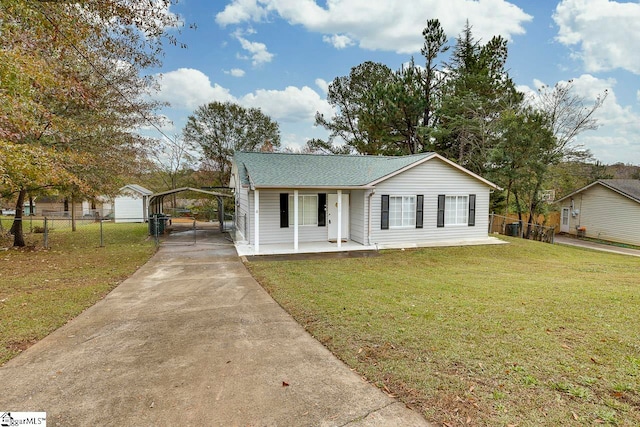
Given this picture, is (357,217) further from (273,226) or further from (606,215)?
(606,215)

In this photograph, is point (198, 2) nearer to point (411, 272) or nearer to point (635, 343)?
point (411, 272)

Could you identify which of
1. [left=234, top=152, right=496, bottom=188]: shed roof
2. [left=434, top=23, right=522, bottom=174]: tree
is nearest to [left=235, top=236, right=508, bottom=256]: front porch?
[left=234, top=152, right=496, bottom=188]: shed roof

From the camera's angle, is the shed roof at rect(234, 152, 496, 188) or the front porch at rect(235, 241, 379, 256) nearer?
the front porch at rect(235, 241, 379, 256)

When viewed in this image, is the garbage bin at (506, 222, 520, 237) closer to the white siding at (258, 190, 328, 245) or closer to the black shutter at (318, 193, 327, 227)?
the black shutter at (318, 193, 327, 227)

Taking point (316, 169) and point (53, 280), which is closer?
point (53, 280)

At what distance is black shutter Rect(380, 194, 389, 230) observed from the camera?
42.8 feet

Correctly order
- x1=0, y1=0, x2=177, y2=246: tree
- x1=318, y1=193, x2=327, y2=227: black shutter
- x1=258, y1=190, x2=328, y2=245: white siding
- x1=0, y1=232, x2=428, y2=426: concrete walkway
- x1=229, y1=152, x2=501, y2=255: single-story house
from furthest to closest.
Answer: x1=318, y1=193, x2=327, y2=227: black shutter, x1=258, y1=190, x2=328, y2=245: white siding, x1=229, y1=152, x2=501, y2=255: single-story house, x1=0, y1=0, x2=177, y2=246: tree, x1=0, y1=232, x2=428, y2=426: concrete walkway

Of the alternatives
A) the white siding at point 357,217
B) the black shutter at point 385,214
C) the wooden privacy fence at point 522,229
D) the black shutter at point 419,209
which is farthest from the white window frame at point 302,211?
the wooden privacy fence at point 522,229

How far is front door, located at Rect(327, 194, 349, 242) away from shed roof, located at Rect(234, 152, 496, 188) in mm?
1032

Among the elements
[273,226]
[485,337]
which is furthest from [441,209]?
[485,337]

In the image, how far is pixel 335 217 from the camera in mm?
13938

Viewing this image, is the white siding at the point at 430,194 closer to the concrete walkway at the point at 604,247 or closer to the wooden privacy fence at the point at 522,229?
the wooden privacy fence at the point at 522,229

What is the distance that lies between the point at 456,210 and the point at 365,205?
14.1 ft

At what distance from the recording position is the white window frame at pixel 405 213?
13.3 meters
